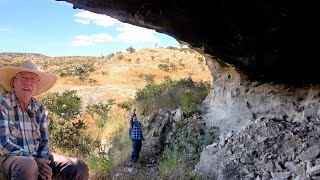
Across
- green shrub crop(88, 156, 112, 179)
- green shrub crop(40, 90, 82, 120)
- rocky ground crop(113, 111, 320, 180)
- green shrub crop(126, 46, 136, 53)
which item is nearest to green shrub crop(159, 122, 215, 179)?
rocky ground crop(113, 111, 320, 180)

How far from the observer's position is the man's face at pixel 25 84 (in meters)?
4.05

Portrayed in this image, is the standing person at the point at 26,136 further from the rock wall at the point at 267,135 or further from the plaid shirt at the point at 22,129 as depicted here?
the rock wall at the point at 267,135

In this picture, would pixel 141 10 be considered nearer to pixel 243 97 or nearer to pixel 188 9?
pixel 188 9

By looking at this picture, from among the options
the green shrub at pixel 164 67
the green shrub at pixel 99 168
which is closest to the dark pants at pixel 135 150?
the green shrub at pixel 99 168

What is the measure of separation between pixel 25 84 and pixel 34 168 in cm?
90

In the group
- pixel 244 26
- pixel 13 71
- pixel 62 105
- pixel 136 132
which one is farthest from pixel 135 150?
pixel 62 105

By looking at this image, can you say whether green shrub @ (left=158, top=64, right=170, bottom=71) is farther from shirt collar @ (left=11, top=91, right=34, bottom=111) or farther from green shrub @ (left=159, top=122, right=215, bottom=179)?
shirt collar @ (left=11, top=91, right=34, bottom=111)

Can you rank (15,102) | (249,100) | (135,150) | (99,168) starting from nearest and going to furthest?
1. (15,102)
2. (99,168)
3. (249,100)
4. (135,150)

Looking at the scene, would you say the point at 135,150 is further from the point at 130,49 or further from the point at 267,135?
the point at 130,49

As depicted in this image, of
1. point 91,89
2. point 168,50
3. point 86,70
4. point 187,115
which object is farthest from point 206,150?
point 168,50

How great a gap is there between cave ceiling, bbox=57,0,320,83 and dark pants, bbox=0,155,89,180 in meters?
2.70

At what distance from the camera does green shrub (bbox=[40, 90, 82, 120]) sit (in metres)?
18.7

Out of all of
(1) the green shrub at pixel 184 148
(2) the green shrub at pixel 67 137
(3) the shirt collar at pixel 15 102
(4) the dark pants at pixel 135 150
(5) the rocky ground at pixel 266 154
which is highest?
(3) the shirt collar at pixel 15 102

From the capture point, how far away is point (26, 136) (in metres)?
3.95
